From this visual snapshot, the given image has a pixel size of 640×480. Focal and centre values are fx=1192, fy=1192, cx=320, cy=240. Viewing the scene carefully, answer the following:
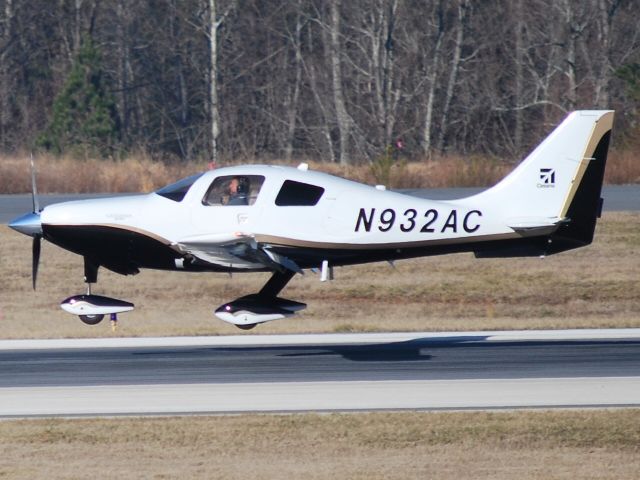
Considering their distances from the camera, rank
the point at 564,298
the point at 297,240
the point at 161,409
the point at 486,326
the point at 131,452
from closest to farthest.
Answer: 1. the point at 131,452
2. the point at 161,409
3. the point at 297,240
4. the point at 486,326
5. the point at 564,298

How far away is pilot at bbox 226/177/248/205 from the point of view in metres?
16.4

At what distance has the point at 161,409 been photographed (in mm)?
13375

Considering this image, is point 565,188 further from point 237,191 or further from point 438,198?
point 438,198

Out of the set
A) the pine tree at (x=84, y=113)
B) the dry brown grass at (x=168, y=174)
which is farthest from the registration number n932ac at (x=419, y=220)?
the pine tree at (x=84, y=113)

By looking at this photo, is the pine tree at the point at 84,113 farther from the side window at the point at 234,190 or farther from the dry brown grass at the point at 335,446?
the dry brown grass at the point at 335,446

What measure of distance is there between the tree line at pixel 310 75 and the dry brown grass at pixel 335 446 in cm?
3098

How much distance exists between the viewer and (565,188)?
16578 mm

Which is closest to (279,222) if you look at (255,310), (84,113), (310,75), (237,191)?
(237,191)

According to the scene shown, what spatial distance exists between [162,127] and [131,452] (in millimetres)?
45170

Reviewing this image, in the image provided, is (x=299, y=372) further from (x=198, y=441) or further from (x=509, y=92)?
(x=509, y=92)

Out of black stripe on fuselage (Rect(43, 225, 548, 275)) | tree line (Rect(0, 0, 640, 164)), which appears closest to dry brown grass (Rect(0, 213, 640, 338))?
black stripe on fuselage (Rect(43, 225, 548, 275))

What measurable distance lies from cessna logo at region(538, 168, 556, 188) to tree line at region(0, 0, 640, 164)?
2601 centimetres

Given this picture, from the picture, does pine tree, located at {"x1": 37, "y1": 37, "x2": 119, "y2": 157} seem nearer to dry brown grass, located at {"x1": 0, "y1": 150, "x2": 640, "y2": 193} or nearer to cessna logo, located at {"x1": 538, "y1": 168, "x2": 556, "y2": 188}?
dry brown grass, located at {"x1": 0, "y1": 150, "x2": 640, "y2": 193}

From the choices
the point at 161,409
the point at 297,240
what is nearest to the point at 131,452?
the point at 161,409
